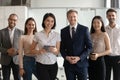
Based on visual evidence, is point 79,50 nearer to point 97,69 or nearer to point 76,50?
point 76,50

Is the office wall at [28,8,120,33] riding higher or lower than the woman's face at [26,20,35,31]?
higher

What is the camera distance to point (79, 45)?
307 centimetres

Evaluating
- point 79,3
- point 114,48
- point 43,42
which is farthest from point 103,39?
point 79,3

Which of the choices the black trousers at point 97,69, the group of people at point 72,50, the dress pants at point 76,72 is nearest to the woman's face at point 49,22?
the group of people at point 72,50

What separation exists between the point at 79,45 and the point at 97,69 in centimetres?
47

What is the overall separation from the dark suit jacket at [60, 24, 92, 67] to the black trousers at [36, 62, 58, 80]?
0.64 feet

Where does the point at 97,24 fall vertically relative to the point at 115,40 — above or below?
above

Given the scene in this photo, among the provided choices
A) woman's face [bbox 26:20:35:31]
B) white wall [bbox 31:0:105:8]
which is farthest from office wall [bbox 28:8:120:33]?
woman's face [bbox 26:20:35:31]

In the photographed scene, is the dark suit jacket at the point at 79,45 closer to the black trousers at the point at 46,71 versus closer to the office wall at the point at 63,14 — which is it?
the black trousers at the point at 46,71

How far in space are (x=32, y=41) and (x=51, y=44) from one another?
376 millimetres

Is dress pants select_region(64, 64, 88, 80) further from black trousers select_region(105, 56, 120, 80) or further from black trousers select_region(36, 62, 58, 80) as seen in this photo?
black trousers select_region(105, 56, 120, 80)

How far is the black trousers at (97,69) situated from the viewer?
3247mm

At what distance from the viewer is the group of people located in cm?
307

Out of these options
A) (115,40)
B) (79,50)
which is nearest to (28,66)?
(79,50)
